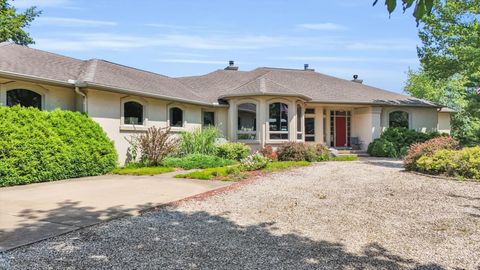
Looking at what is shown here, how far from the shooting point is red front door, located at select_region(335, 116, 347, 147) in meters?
23.6

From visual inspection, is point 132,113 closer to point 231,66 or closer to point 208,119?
point 208,119

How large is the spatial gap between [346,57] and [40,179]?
694 inches

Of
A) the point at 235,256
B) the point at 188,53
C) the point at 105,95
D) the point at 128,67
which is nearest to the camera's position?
the point at 235,256

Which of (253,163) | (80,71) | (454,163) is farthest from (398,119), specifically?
(80,71)

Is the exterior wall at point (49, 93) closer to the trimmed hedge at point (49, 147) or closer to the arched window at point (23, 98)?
the arched window at point (23, 98)

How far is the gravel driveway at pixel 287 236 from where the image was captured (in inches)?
164

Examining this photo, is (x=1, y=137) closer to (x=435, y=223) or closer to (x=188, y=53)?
(x=188, y=53)

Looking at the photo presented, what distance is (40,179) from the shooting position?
33.8 ft

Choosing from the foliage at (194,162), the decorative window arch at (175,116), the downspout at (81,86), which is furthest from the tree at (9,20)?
the foliage at (194,162)

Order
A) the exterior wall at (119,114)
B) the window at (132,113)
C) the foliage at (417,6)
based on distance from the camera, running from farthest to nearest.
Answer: the window at (132,113), the exterior wall at (119,114), the foliage at (417,6)

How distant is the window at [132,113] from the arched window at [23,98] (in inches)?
126

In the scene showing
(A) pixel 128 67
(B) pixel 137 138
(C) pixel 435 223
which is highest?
(A) pixel 128 67

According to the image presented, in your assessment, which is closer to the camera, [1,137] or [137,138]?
[1,137]

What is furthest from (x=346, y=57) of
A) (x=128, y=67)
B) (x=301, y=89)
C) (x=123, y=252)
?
(x=123, y=252)
